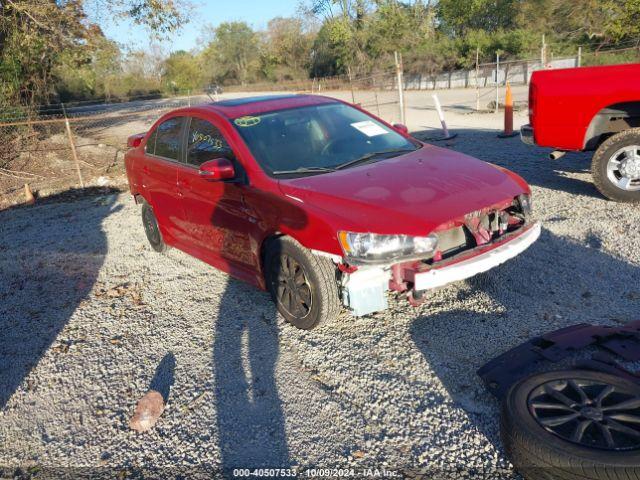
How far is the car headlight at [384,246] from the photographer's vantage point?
3469mm

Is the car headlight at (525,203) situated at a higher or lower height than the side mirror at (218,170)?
lower

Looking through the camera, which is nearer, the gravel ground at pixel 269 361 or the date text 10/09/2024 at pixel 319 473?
the date text 10/09/2024 at pixel 319 473

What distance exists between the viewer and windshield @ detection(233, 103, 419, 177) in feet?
14.3

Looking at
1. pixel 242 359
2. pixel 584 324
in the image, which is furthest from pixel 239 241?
pixel 584 324

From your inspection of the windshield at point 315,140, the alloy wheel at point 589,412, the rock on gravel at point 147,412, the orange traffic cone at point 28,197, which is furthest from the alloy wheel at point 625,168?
the orange traffic cone at point 28,197

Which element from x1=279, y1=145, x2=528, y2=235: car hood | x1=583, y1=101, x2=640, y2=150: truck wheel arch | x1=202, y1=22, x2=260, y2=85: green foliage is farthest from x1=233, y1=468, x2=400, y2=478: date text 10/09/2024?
x1=202, y1=22, x2=260, y2=85: green foliage

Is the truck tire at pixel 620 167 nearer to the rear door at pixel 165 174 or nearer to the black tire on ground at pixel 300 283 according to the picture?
the black tire on ground at pixel 300 283

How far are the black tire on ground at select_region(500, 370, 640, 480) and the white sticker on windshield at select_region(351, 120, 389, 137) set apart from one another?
277 centimetres

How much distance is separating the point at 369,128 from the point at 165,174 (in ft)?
7.10

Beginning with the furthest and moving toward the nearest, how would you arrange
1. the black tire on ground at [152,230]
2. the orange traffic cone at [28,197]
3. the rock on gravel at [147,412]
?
the orange traffic cone at [28,197], the black tire on ground at [152,230], the rock on gravel at [147,412]

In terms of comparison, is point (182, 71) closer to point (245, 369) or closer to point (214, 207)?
point (214, 207)

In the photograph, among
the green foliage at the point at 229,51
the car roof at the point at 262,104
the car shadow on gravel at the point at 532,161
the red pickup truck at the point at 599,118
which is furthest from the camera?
the green foliage at the point at 229,51

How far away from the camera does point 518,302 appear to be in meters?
4.29

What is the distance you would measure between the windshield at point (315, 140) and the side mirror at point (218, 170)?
24cm
